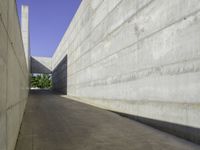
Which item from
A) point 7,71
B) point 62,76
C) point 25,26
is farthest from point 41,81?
point 7,71

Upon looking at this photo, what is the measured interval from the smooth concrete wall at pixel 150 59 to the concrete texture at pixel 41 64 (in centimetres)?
2532

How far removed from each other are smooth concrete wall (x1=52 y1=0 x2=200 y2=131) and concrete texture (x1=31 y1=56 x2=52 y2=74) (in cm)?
2532

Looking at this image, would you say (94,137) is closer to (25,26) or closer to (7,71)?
(7,71)

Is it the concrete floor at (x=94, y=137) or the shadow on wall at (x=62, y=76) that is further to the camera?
the shadow on wall at (x=62, y=76)

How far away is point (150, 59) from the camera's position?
19.8 feet

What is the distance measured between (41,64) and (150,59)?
31.8m

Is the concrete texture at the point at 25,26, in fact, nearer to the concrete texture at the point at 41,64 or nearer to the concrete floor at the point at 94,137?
the concrete floor at the point at 94,137

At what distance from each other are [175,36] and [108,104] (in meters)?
5.02

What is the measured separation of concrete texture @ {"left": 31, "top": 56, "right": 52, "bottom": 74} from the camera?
34.1m

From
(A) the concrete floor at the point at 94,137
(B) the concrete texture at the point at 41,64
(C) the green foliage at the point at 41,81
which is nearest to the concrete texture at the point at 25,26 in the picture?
(A) the concrete floor at the point at 94,137

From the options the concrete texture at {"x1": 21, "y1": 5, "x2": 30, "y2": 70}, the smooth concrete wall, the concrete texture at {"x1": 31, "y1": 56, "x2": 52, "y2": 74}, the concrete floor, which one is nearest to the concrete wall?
the concrete floor

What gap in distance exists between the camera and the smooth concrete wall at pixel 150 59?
15.0 feet

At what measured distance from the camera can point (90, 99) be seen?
40.5ft

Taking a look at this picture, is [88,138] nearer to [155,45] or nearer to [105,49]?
[155,45]
